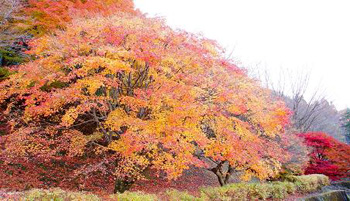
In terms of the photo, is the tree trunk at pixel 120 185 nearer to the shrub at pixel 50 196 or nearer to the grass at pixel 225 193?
the grass at pixel 225 193

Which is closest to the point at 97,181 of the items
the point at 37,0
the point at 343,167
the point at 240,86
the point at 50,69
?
the point at 50,69

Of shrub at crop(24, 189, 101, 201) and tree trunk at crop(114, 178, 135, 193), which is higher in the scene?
shrub at crop(24, 189, 101, 201)

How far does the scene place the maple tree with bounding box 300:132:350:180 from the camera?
20.8m

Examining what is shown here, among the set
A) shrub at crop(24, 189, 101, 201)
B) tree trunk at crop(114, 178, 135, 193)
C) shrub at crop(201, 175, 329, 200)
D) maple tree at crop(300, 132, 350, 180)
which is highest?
maple tree at crop(300, 132, 350, 180)

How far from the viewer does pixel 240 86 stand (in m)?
11.4

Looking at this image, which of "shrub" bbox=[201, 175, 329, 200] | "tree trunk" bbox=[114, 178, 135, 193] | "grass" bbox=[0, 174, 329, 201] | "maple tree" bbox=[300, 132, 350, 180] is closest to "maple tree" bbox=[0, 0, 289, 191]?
"tree trunk" bbox=[114, 178, 135, 193]

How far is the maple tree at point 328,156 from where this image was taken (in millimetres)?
20772

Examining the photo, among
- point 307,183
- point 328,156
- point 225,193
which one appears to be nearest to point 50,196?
point 225,193

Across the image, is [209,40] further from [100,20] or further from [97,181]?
[97,181]

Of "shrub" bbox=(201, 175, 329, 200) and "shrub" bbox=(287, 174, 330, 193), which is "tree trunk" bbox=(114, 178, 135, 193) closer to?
"shrub" bbox=(201, 175, 329, 200)

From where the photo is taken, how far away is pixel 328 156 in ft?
69.8

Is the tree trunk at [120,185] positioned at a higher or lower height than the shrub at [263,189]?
lower

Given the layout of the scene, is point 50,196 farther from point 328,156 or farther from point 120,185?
point 328,156

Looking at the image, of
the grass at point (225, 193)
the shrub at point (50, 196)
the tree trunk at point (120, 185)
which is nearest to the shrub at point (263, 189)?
the grass at point (225, 193)
